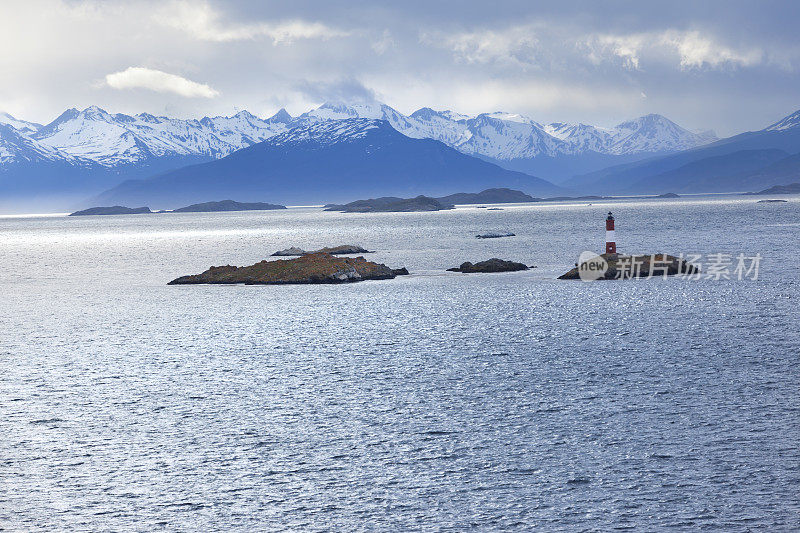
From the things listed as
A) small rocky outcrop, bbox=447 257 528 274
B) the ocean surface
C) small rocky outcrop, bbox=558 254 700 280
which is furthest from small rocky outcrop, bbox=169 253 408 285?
the ocean surface

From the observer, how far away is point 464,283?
70.1 m

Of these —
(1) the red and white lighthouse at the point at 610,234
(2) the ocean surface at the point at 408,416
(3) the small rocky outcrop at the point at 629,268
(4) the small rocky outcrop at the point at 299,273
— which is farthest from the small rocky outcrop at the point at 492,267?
(2) the ocean surface at the point at 408,416

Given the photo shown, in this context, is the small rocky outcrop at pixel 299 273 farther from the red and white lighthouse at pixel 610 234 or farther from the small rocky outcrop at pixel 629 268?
the red and white lighthouse at pixel 610 234

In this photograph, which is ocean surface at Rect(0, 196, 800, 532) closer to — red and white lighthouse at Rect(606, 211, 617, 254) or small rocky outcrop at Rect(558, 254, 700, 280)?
small rocky outcrop at Rect(558, 254, 700, 280)

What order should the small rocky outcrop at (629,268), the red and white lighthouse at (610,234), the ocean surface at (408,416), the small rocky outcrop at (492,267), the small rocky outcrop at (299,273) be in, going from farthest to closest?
the red and white lighthouse at (610,234)
the small rocky outcrop at (492,267)
the small rocky outcrop at (299,273)
the small rocky outcrop at (629,268)
the ocean surface at (408,416)

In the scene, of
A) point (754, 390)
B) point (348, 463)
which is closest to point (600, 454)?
point (348, 463)

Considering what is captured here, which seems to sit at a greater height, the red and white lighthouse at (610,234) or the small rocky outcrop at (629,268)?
the red and white lighthouse at (610,234)

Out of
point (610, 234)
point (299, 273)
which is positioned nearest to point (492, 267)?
point (610, 234)

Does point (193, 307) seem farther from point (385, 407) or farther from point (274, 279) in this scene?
point (385, 407)

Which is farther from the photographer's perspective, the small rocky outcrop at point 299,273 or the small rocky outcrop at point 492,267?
the small rocky outcrop at point 492,267

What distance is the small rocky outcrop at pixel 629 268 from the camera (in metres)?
71.8

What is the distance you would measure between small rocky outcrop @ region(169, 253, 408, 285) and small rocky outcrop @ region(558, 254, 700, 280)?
54.1ft

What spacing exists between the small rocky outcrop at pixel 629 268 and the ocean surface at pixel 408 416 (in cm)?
1462

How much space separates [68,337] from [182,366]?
1228cm
